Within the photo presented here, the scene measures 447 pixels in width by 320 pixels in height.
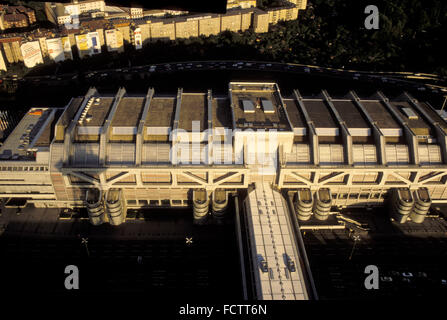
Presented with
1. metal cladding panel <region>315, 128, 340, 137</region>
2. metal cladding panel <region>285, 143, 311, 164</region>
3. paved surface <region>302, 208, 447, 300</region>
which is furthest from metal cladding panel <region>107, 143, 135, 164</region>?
paved surface <region>302, 208, 447, 300</region>

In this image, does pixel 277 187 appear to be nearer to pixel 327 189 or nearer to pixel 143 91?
pixel 327 189

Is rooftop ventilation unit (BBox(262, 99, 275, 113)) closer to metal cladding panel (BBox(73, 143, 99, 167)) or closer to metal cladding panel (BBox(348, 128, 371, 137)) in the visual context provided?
metal cladding panel (BBox(348, 128, 371, 137))

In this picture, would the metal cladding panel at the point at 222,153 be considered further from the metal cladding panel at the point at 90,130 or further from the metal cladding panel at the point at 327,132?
the metal cladding panel at the point at 90,130

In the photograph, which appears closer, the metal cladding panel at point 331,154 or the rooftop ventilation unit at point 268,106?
the metal cladding panel at point 331,154

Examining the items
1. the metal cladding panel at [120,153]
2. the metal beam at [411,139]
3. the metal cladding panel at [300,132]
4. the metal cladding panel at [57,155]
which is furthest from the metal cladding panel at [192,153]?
the metal beam at [411,139]

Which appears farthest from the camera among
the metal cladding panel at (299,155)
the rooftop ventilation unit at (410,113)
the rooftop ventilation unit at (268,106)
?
the rooftop ventilation unit at (410,113)

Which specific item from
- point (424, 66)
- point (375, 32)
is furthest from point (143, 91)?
point (424, 66)
